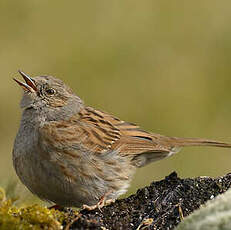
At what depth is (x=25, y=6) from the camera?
12836 mm

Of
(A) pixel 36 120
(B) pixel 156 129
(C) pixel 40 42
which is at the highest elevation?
(C) pixel 40 42

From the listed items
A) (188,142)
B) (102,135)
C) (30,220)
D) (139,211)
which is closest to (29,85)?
(102,135)

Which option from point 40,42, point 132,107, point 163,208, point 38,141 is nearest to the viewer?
point 163,208

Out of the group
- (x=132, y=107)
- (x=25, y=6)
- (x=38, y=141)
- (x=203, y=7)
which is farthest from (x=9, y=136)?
(x=203, y=7)

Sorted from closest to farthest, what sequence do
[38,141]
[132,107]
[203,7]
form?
1. [38,141]
2. [132,107]
3. [203,7]

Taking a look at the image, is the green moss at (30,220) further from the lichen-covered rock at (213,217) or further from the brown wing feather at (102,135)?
the brown wing feather at (102,135)

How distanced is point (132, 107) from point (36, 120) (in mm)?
4463

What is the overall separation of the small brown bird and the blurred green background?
259cm

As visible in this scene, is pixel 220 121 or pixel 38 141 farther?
pixel 220 121

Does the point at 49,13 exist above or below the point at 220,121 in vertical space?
above

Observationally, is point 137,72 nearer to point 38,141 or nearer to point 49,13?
point 49,13

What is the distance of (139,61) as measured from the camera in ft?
41.2

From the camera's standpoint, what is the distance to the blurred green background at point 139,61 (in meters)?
11.2

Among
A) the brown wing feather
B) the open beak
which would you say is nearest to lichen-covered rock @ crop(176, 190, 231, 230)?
the brown wing feather
